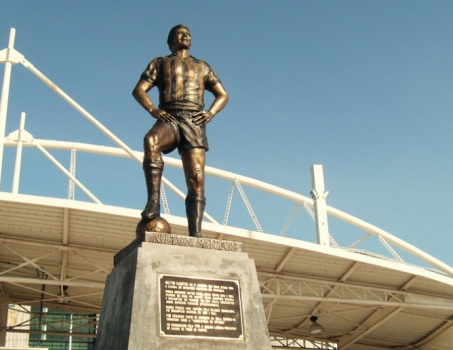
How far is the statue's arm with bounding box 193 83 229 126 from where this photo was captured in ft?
25.2

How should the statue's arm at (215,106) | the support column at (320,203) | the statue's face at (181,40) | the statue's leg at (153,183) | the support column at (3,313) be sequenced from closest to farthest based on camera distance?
the statue's leg at (153,183) < the statue's arm at (215,106) < the statue's face at (181,40) < the support column at (320,203) < the support column at (3,313)

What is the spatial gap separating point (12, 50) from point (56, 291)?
901 cm

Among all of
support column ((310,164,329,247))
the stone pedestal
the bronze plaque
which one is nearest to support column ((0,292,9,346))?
support column ((310,164,329,247))

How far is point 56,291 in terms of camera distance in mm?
23578

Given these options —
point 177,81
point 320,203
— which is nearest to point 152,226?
point 177,81

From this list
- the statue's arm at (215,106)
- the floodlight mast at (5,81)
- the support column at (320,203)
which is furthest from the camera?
the support column at (320,203)

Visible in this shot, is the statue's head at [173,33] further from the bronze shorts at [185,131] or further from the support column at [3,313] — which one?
the support column at [3,313]

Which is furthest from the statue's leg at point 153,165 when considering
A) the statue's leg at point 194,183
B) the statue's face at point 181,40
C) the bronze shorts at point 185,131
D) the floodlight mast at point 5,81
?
the floodlight mast at point 5,81

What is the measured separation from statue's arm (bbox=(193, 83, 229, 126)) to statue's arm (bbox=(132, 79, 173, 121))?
0.35m

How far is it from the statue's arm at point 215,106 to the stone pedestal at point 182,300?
62.2 inches

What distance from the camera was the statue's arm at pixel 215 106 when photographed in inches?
303

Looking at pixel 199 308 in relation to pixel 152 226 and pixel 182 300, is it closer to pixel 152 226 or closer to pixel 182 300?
pixel 182 300

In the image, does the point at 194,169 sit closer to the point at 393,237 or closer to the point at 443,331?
the point at 393,237

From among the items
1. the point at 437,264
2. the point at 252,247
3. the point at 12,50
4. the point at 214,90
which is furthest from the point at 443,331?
the point at 214,90
